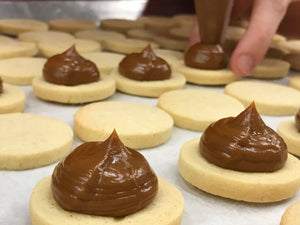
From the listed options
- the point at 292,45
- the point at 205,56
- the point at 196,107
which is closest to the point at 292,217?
the point at 196,107

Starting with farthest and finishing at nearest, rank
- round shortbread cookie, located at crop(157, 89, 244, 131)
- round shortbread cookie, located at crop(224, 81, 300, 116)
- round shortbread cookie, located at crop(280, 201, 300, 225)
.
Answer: round shortbread cookie, located at crop(224, 81, 300, 116) → round shortbread cookie, located at crop(157, 89, 244, 131) → round shortbread cookie, located at crop(280, 201, 300, 225)

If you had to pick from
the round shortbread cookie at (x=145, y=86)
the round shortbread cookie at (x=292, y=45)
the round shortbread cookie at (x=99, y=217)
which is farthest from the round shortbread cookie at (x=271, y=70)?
the round shortbread cookie at (x=99, y=217)

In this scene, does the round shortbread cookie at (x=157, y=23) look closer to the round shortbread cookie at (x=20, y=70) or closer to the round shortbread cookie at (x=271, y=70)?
the round shortbread cookie at (x=271, y=70)

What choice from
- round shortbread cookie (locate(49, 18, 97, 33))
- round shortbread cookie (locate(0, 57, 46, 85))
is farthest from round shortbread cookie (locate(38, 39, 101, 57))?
round shortbread cookie (locate(49, 18, 97, 33))

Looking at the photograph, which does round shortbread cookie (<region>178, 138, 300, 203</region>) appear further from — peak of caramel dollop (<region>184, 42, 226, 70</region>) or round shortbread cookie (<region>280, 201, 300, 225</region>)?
peak of caramel dollop (<region>184, 42, 226, 70</region>)

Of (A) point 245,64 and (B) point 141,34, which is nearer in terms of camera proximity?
(A) point 245,64

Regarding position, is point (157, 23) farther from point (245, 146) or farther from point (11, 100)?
point (245, 146)
